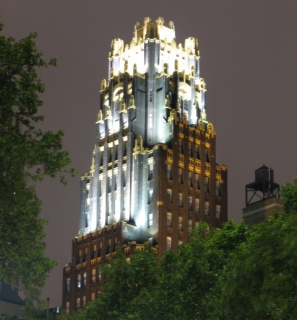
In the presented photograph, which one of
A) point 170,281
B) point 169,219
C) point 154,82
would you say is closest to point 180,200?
point 169,219

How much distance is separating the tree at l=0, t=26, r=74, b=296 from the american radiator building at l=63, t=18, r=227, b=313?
108542 millimetres

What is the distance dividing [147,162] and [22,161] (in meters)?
120

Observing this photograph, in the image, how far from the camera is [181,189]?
17888 centimetres

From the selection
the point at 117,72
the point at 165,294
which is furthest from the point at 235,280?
the point at 117,72

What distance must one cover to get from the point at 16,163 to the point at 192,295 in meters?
21.9

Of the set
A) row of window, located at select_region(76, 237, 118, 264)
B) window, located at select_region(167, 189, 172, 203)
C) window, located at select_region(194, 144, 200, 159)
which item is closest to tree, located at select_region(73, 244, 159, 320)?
row of window, located at select_region(76, 237, 118, 264)

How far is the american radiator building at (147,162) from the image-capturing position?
176000 millimetres

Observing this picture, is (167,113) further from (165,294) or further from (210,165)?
(165,294)

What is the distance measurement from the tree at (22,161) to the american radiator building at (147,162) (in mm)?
108542

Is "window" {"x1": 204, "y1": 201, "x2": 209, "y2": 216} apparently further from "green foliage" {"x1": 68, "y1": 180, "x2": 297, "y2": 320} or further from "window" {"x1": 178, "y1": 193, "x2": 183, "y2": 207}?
"green foliage" {"x1": 68, "y1": 180, "x2": 297, "y2": 320}

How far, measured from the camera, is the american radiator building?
176 metres

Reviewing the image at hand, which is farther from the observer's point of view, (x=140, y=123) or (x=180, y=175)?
(x=140, y=123)

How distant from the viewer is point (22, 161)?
6019cm

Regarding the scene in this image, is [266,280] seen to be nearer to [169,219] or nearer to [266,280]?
[266,280]
